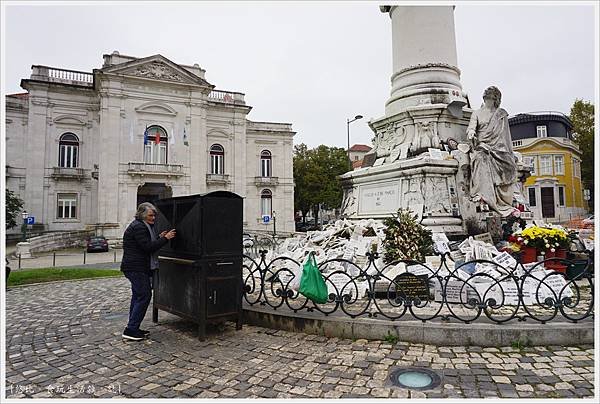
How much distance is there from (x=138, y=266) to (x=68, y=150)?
35.8 metres

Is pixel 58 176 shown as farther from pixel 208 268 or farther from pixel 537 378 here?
pixel 537 378

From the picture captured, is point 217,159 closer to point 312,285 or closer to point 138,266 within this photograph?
point 138,266

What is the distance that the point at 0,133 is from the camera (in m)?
4.02

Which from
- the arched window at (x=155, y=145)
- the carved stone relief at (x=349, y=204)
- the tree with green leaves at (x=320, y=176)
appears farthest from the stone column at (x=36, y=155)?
the carved stone relief at (x=349, y=204)

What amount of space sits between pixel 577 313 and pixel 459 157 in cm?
468

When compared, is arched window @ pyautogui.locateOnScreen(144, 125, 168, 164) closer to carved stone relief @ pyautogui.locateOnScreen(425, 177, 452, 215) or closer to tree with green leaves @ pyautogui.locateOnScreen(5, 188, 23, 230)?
tree with green leaves @ pyautogui.locateOnScreen(5, 188, 23, 230)

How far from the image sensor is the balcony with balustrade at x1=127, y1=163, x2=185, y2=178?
3291 centimetres

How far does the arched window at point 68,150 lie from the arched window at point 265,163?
18622 mm

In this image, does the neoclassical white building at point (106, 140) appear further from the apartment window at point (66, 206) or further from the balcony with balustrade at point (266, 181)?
the balcony with balustrade at point (266, 181)

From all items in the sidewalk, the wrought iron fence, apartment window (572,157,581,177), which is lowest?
the sidewalk

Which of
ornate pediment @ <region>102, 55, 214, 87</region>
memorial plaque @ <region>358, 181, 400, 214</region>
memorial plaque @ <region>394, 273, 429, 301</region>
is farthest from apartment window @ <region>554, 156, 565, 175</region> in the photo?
memorial plaque @ <region>394, 273, 429, 301</region>

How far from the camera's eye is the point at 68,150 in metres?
34.6

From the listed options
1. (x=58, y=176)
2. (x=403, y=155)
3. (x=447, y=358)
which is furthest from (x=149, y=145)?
(x=447, y=358)

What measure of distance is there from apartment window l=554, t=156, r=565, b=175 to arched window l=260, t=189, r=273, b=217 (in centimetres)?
3384
